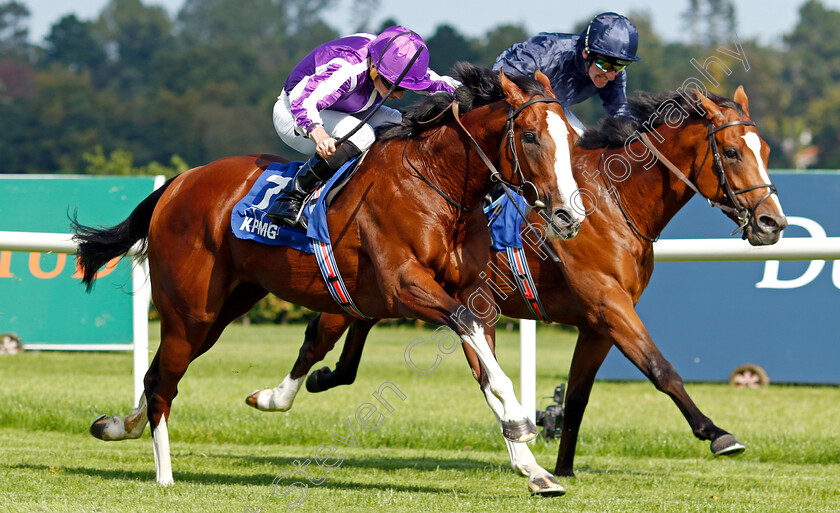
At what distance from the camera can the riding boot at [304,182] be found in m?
4.91

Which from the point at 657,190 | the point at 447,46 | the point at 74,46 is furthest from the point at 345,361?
the point at 74,46

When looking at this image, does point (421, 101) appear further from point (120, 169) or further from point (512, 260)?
point (120, 169)

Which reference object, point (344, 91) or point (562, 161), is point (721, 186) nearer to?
point (562, 161)

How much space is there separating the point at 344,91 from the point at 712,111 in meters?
1.81

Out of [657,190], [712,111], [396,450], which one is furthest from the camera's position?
[396,450]

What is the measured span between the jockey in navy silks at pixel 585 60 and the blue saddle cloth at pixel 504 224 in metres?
0.78

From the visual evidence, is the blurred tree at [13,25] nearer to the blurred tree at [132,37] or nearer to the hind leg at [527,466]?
the blurred tree at [132,37]

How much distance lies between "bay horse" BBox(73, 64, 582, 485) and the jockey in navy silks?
110 cm

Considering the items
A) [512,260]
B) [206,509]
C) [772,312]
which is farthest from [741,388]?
[206,509]

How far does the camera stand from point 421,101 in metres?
4.91

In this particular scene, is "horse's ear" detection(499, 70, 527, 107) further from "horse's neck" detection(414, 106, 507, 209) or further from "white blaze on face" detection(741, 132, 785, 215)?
→ "white blaze on face" detection(741, 132, 785, 215)

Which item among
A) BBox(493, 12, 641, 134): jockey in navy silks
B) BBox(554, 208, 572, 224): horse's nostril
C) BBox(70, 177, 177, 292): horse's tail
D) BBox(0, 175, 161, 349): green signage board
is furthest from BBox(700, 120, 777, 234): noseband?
BBox(0, 175, 161, 349): green signage board

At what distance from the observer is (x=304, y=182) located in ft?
16.2

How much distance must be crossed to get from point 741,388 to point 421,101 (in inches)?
259
